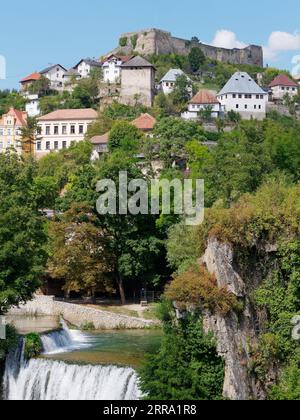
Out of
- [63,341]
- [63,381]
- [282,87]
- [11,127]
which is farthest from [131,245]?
[282,87]

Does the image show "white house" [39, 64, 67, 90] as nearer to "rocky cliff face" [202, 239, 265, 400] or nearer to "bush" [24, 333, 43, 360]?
"bush" [24, 333, 43, 360]

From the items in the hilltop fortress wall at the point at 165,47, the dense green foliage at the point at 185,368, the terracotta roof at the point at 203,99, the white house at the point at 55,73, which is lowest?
the dense green foliage at the point at 185,368

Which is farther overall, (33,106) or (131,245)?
(33,106)

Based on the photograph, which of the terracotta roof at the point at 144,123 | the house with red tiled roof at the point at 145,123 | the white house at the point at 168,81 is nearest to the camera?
the house with red tiled roof at the point at 145,123

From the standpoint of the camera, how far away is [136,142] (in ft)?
208

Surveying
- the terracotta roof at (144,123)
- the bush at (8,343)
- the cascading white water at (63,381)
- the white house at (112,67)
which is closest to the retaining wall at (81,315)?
the bush at (8,343)

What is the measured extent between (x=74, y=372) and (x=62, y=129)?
60.6m

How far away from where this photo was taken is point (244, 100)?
9131 centimetres

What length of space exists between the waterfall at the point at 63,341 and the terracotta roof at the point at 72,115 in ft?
172

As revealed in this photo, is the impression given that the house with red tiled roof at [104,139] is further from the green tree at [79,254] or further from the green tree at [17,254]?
the green tree at [17,254]

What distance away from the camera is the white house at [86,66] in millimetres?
106988

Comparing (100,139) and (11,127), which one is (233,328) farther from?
(11,127)

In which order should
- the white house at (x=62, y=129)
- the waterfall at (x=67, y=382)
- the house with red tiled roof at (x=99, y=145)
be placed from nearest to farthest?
the waterfall at (x=67, y=382) < the house with red tiled roof at (x=99, y=145) < the white house at (x=62, y=129)
